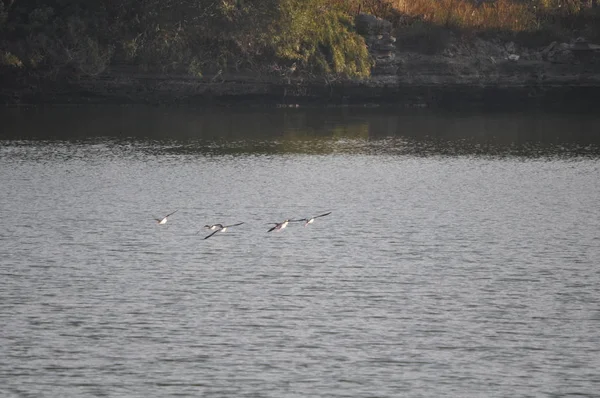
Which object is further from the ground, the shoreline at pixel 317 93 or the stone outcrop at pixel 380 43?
the stone outcrop at pixel 380 43

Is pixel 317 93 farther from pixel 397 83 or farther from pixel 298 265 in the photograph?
pixel 298 265

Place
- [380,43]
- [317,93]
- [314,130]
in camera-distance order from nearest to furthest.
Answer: [314,130], [380,43], [317,93]

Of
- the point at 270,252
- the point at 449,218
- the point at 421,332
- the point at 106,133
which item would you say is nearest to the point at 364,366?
the point at 421,332

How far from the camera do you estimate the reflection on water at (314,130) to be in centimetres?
5709

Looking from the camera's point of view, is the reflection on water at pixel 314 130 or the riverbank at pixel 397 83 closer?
the reflection on water at pixel 314 130

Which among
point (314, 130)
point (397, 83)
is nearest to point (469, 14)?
point (397, 83)

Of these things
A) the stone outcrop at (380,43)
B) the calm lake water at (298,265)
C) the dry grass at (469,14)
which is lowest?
the calm lake water at (298,265)

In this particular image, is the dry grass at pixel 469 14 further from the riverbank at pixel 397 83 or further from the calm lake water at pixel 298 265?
the calm lake water at pixel 298 265

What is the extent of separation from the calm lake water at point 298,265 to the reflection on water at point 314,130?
1.06 ft

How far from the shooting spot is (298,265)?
33.2 m

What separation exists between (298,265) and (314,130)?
30398 millimetres

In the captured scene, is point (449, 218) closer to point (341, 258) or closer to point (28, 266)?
point (341, 258)

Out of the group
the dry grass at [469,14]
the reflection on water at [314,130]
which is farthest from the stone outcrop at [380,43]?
the dry grass at [469,14]

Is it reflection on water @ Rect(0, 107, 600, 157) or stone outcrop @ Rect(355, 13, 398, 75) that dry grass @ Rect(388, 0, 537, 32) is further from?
reflection on water @ Rect(0, 107, 600, 157)
